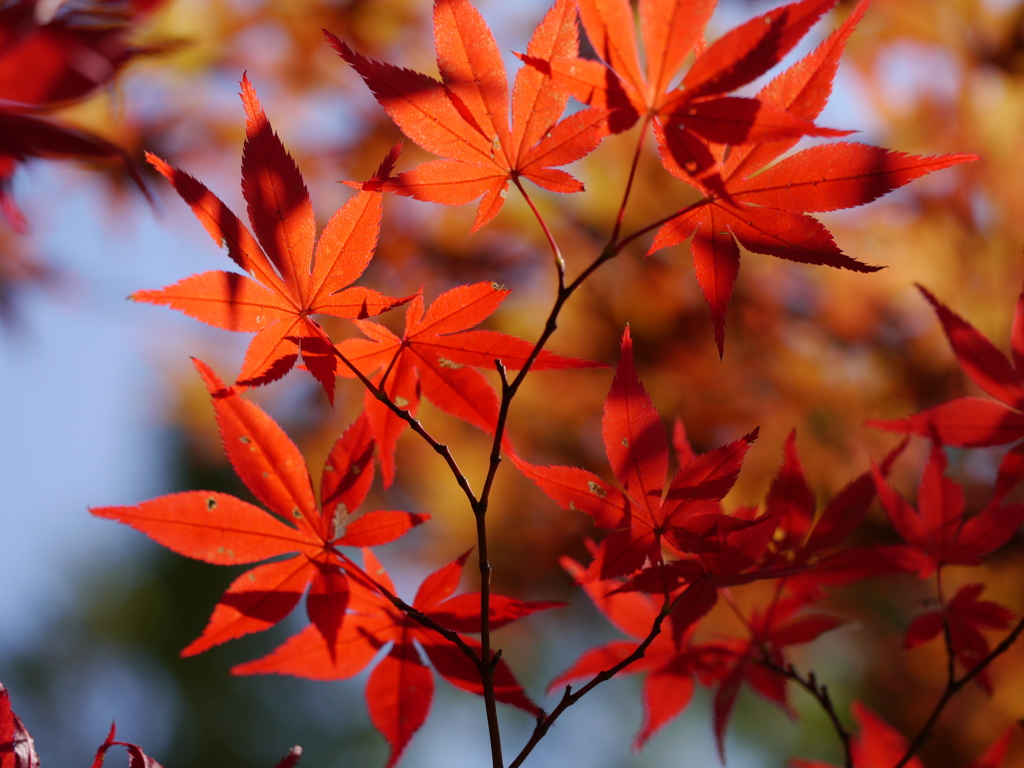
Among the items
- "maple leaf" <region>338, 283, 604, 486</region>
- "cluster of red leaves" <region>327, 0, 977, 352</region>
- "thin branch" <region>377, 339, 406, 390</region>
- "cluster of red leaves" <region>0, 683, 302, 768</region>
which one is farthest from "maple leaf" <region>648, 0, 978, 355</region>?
"cluster of red leaves" <region>0, 683, 302, 768</region>

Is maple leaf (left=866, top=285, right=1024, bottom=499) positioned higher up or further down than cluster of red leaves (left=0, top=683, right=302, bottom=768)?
higher up

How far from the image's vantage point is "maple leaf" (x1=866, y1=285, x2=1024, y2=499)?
62 centimetres

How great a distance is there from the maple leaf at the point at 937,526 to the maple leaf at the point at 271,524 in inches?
17.2

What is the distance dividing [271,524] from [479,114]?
1.16 ft

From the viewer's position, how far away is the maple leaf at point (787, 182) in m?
0.44

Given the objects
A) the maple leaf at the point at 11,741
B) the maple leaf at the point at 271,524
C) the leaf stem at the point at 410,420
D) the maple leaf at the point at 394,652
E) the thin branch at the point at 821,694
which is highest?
the leaf stem at the point at 410,420

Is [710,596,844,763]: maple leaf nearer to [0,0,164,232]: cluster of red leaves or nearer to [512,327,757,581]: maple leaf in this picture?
[512,327,757,581]: maple leaf

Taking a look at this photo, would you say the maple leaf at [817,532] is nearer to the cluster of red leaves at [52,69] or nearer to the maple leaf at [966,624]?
the maple leaf at [966,624]

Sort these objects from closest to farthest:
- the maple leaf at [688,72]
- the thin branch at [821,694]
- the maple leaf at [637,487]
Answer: the maple leaf at [688,72]
the maple leaf at [637,487]
the thin branch at [821,694]

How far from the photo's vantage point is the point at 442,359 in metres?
0.55

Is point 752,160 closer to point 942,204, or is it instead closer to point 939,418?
point 939,418

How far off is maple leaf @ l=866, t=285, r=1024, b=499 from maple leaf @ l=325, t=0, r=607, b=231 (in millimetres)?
374

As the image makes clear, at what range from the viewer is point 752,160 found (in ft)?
1.60

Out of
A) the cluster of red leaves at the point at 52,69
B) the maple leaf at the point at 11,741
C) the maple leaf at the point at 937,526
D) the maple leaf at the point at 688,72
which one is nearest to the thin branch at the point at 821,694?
the maple leaf at the point at 937,526
